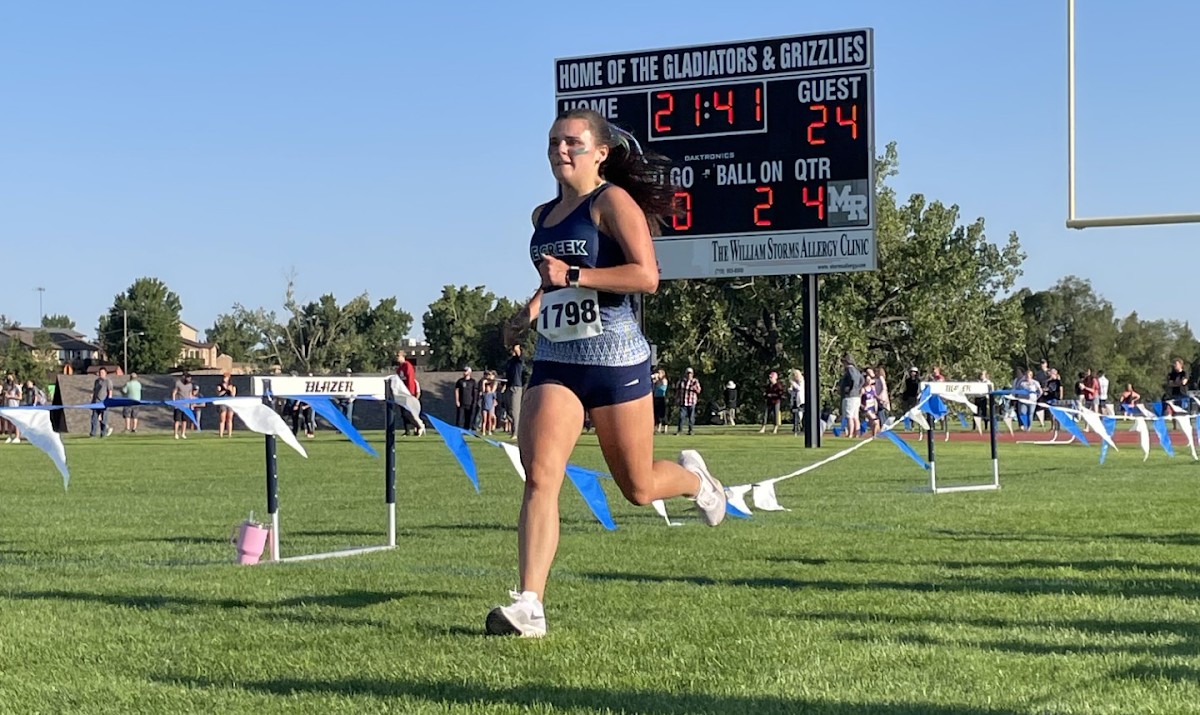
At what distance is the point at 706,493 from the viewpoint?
6.98m

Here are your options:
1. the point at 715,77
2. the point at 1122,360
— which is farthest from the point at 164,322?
the point at 715,77

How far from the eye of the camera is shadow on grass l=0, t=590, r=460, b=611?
20.9ft

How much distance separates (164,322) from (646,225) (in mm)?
126657

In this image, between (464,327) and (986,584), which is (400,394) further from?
(464,327)

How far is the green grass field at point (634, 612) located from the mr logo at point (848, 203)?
15.1 metres

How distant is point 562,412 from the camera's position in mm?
5539

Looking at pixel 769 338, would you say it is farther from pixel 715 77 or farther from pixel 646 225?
pixel 646 225

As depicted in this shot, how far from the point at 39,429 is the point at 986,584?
4.71m

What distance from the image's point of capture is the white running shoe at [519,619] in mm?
5324

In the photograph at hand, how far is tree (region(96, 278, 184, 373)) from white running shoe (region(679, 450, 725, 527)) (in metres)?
120

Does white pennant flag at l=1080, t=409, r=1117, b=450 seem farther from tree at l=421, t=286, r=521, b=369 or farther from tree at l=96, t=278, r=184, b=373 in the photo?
tree at l=96, t=278, r=184, b=373

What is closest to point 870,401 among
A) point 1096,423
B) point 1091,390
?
point 1091,390

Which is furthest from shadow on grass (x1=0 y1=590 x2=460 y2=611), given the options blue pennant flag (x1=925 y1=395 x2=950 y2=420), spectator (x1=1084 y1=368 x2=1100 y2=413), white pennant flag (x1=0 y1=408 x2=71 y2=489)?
spectator (x1=1084 y1=368 x2=1100 y2=413)

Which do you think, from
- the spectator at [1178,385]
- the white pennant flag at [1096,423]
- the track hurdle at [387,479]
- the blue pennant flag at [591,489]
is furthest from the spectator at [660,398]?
the blue pennant flag at [591,489]
